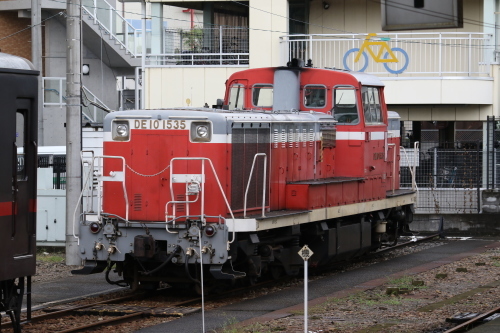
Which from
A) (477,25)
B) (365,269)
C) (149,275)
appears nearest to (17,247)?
(149,275)

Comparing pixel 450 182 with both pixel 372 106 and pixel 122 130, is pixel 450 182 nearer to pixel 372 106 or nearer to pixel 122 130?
pixel 372 106

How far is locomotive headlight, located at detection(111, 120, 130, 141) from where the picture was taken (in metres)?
13.4

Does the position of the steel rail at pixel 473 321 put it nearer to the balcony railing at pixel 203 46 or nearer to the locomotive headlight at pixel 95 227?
the locomotive headlight at pixel 95 227

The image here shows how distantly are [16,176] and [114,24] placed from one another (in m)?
24.4

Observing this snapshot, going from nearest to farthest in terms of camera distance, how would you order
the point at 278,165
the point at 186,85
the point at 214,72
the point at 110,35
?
1. the point at 278,165
2. the point at 214,72
3. the point at 186,85
4. the point at 110,35

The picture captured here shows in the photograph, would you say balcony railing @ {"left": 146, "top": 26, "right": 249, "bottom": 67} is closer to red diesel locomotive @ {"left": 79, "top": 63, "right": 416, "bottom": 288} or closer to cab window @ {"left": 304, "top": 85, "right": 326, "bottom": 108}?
cab window @ {"left": 304, "top": 85, "right": 326, "bottom": 108}

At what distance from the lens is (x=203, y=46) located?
89.4 ft

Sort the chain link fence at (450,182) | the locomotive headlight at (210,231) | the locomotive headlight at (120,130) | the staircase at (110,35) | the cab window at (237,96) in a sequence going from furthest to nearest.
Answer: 1. the staircase at (110,35)
2. the chain link fence at (450,182)
3. the cab window at (237,96)
4. the locomotive headlight at (120,130)
5. the locomotive headlight at (210,231)

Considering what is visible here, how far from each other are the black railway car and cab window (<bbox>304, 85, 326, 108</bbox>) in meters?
7.16

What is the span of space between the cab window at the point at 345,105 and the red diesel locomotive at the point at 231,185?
2 centimetres

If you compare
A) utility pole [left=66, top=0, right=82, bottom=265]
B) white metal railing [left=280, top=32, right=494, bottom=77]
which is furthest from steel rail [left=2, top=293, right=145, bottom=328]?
white metal railing [left=280, top=32, right=494, bottom=77]

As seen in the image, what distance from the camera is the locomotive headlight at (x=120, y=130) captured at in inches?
529

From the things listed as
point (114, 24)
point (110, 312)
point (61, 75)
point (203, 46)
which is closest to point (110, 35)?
point (114, 24)

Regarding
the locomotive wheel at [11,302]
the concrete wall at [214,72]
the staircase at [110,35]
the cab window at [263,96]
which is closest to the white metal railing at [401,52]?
the concrete wall at [214,72]
